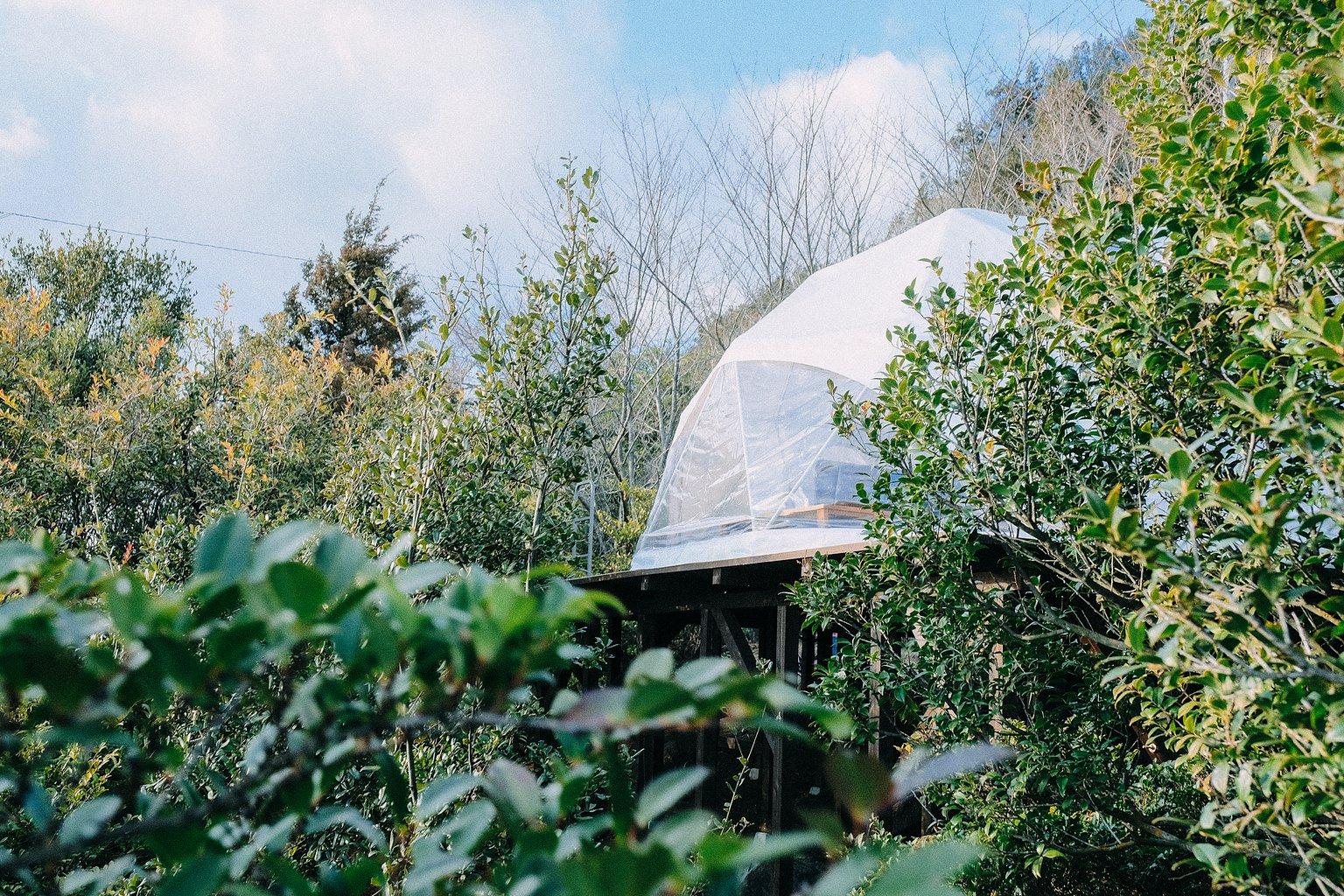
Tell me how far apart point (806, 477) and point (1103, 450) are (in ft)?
18.9

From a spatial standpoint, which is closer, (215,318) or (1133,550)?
(1133,550)

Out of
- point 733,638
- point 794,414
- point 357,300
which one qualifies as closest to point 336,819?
point 733,638

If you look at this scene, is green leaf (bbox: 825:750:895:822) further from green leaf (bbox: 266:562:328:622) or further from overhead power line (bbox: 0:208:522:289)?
overhead power line (bbox: 0:208:522:289)

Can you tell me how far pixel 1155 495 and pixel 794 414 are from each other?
5.78m

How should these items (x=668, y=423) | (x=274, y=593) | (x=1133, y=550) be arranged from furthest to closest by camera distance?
(x=668, y=423)
(x=1133, y=550)
(x=274, y=593)

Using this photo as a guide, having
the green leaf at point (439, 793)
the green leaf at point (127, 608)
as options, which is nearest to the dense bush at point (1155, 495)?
the green leaf at point (439, 793)

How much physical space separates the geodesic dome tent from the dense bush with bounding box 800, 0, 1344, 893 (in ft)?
14.7

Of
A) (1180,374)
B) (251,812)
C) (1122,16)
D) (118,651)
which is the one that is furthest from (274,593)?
(1122,16)

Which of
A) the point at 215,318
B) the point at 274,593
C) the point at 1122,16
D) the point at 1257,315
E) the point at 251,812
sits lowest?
the point at 251,812

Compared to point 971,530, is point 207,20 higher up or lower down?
higher up

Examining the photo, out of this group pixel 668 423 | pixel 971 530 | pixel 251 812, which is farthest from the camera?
pixel 668 423

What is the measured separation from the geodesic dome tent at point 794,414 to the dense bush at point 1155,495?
449 centimetres

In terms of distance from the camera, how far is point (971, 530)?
3285mm

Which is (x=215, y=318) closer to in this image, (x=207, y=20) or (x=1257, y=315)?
(x=207, y=20)
